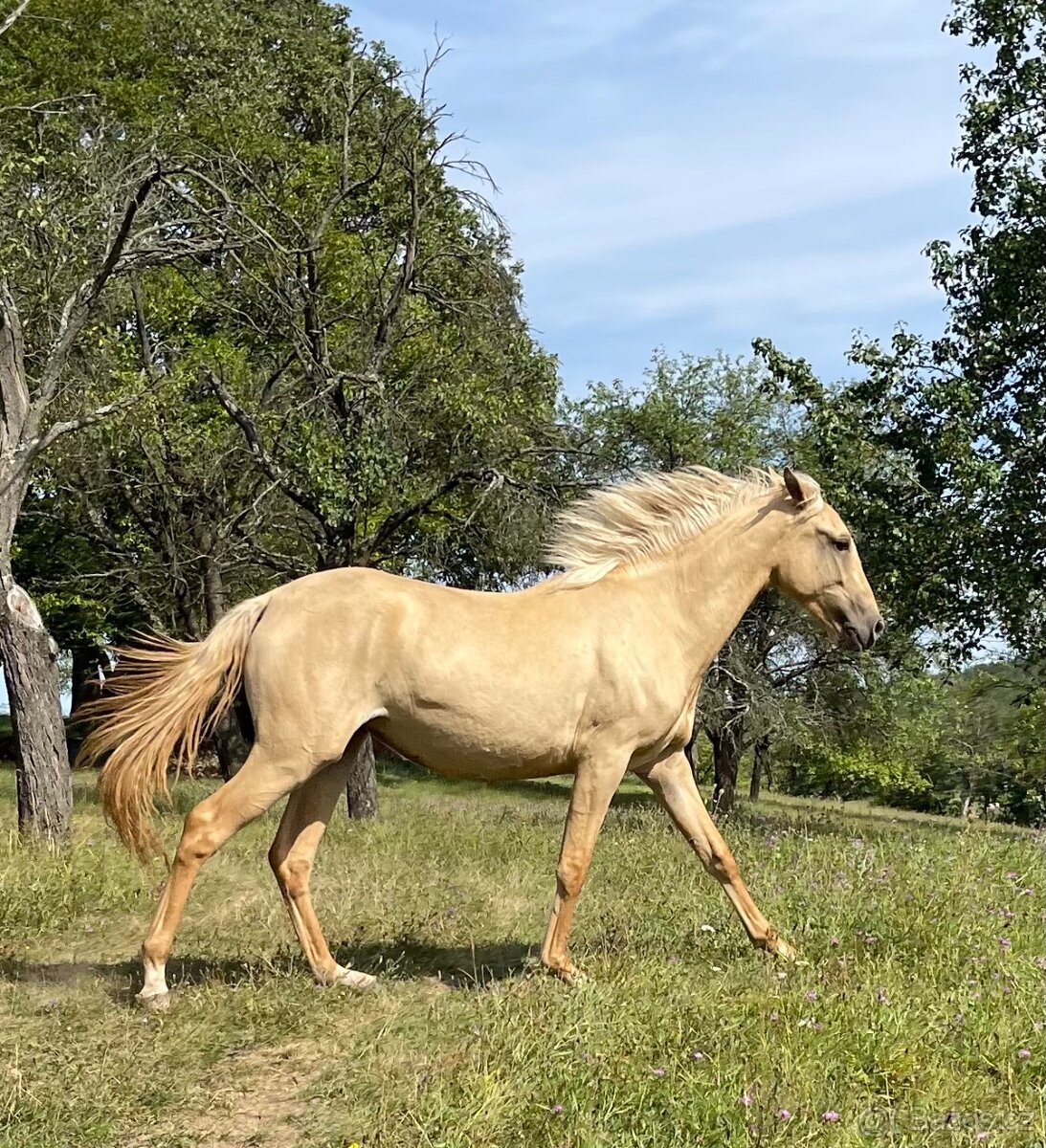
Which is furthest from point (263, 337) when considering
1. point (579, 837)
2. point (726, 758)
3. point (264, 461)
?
point (726, 758)

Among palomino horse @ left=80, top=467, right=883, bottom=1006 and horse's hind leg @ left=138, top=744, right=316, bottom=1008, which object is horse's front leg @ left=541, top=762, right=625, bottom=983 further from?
horse's hind leg @ left=138, top=744, right=316, bottom=1008

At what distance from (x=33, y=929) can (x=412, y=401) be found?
8.48 metres

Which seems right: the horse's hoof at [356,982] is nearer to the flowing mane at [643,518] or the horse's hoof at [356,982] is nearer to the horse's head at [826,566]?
the flowing mane at [643,518]

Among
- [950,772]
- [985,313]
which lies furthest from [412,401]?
[950,772]

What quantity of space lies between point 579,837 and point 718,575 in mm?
1622

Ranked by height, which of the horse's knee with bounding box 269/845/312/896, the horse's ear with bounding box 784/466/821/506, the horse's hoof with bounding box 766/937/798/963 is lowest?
the horse's hoof with bounding box 766/937/798/963

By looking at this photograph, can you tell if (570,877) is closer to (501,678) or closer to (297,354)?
(501,678)

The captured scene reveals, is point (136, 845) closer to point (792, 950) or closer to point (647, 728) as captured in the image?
point (647, 728)

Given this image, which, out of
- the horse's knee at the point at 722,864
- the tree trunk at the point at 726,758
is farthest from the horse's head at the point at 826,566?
the tree trunk at the point at 726,758

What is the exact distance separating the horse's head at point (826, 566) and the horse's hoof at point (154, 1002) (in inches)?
153

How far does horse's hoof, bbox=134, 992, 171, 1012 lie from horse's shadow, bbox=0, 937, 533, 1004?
5.9 inches

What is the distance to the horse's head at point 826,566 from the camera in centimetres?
597

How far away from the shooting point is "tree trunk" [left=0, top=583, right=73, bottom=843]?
1067 centimetres

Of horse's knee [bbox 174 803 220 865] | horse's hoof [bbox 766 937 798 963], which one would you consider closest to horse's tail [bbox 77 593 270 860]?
horse's knee [bbox 174 803 220 865]
